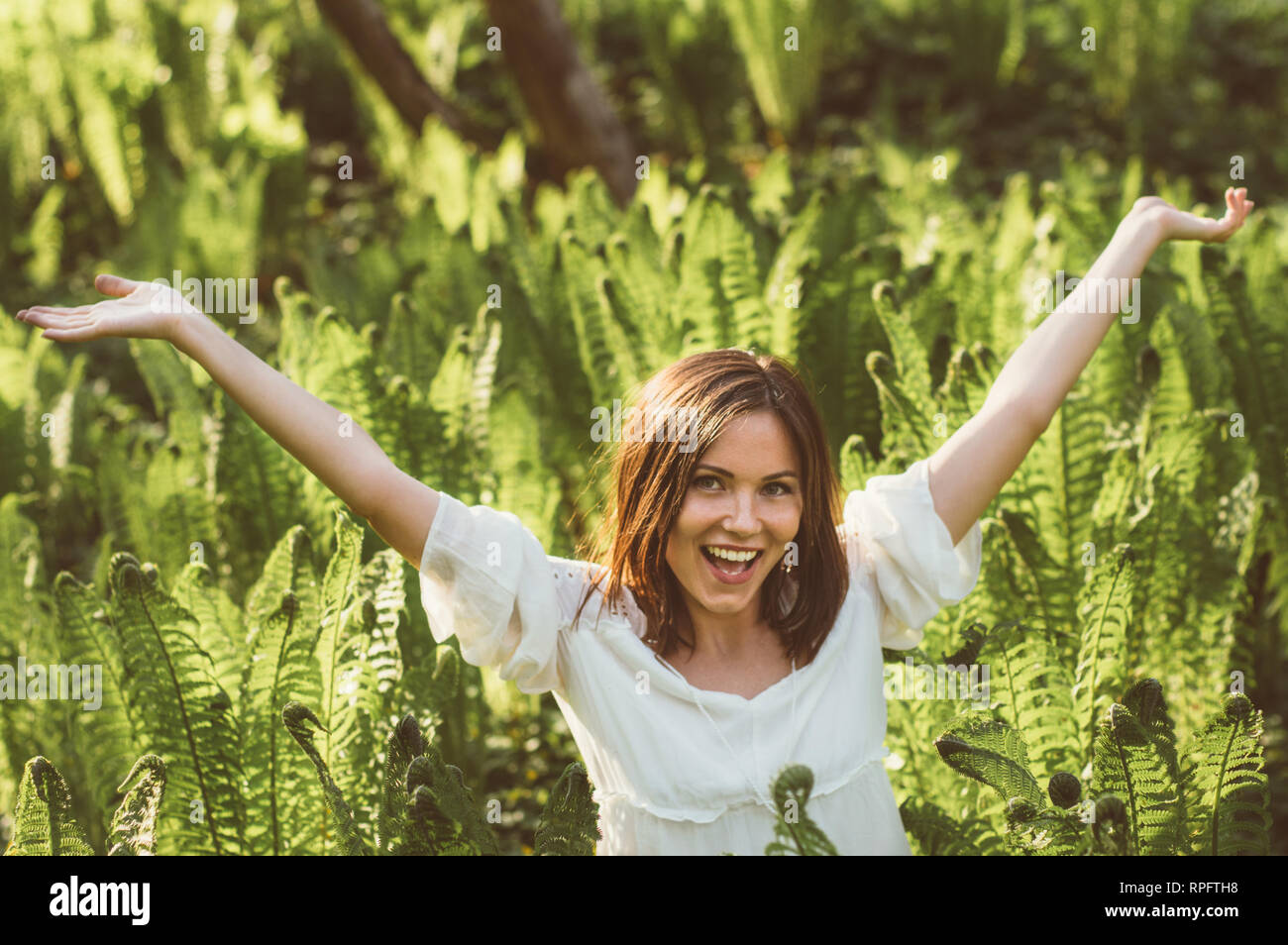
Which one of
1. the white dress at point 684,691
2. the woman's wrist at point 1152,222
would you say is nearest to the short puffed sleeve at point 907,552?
the white dress at point 684,691

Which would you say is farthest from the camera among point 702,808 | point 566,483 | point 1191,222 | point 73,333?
point 566,483

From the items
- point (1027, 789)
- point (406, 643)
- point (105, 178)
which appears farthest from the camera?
point (105, 178)

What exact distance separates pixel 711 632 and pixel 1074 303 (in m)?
0.59

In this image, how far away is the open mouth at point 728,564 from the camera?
141 centimetres

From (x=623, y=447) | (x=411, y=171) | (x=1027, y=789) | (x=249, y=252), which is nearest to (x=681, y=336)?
(x=623, y=447)

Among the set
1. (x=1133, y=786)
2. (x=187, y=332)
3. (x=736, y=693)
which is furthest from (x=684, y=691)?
(x=187, y=332)

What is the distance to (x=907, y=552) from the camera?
148cm

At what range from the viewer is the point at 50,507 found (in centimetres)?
285

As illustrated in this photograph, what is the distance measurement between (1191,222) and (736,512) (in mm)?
712

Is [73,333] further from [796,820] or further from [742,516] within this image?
[796,820]

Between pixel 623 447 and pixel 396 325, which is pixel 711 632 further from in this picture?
pixel 396 325

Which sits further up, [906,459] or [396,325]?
[396,325]

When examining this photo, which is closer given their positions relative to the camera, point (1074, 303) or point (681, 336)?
point (1074, 303)

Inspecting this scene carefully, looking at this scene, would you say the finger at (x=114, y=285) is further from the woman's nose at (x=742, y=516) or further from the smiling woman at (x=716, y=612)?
the woman's nose at (x=742, y=516)
